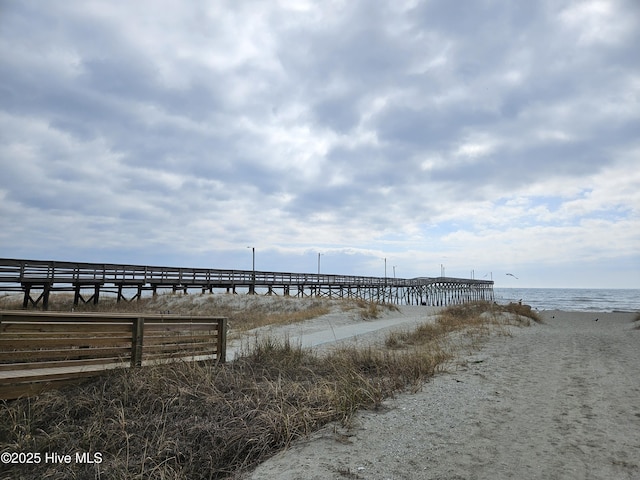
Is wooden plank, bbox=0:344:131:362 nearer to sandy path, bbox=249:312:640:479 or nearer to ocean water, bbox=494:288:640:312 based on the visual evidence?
sandy path, bbox=249:312:640:479

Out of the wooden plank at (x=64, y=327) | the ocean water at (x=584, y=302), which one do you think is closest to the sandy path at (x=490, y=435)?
the wooden plank at (x=64, y=327)

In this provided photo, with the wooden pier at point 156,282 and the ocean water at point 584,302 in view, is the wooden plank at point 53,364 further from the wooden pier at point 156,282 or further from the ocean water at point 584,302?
the ocean water at point 584,302

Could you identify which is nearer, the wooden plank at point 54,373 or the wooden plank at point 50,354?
the wooden plank at point 54,373

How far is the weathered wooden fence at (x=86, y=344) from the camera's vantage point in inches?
226

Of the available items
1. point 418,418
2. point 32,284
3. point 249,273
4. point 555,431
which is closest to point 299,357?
point 418,418

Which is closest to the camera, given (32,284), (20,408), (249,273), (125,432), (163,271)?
(125,432)

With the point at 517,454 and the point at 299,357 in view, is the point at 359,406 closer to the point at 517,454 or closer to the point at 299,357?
the point at 517,454

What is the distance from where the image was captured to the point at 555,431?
16.0 feet

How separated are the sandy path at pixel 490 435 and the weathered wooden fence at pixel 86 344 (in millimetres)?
3742

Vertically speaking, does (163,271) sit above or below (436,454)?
above

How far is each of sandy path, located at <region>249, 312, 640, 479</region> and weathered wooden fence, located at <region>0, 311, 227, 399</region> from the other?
3.74 metres

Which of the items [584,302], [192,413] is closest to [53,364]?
[192,413]

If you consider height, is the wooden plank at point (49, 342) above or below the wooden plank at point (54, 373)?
above

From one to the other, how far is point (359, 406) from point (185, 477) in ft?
7.81
